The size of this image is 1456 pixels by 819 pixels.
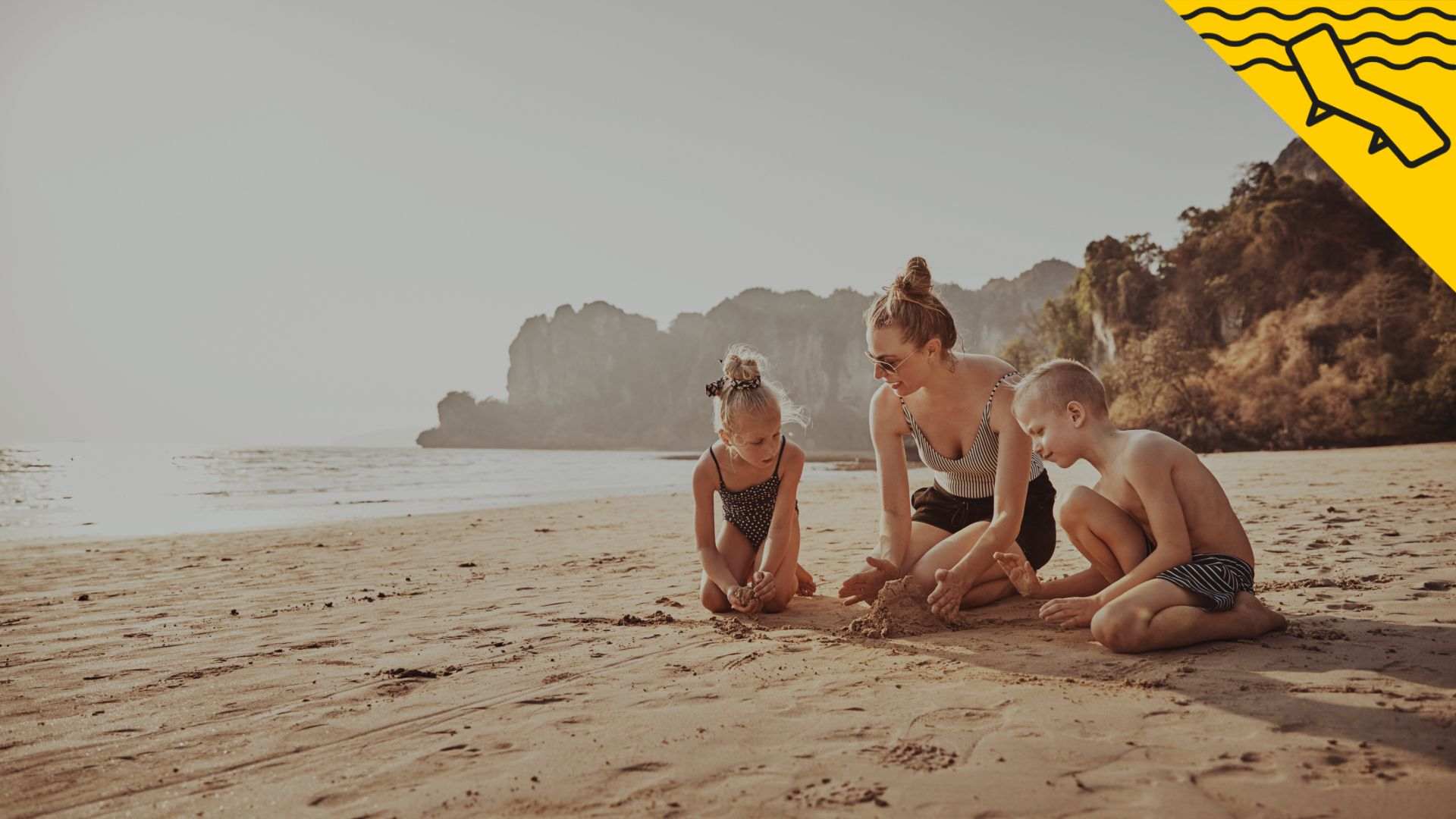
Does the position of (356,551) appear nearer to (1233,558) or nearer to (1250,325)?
(1233,558)

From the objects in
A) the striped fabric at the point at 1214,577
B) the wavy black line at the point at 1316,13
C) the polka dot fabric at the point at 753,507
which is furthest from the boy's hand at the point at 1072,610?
the wavy black line at the point at 1316,13

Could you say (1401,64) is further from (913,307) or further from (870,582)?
(870,582)

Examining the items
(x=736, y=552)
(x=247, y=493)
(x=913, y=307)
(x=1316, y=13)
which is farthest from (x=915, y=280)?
(x=247, y=493)

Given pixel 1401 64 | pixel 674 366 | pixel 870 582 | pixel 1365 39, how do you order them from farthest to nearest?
pixel 674 366 < pixel 1365 39 < pixel 1401 64 < pixel 870 582

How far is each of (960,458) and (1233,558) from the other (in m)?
1.31

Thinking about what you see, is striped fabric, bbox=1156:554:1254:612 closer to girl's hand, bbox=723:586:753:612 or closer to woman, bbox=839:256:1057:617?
woman, bbox=839:256:1057:617

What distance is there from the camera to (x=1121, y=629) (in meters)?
3.04

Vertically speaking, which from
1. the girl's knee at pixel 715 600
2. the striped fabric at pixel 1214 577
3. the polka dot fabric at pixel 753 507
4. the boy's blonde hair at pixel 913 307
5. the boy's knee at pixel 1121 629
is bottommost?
the girl's knee at pixel 715 600

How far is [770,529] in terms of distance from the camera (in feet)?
14.1

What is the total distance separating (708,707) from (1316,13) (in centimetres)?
577

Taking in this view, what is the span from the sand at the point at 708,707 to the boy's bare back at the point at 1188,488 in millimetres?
393

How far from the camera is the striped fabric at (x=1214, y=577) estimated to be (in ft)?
10.1

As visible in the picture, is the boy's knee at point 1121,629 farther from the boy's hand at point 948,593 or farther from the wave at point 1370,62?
the wave at point 1370,62

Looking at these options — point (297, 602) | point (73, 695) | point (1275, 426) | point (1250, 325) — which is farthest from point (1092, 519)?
point (1250, 325)
